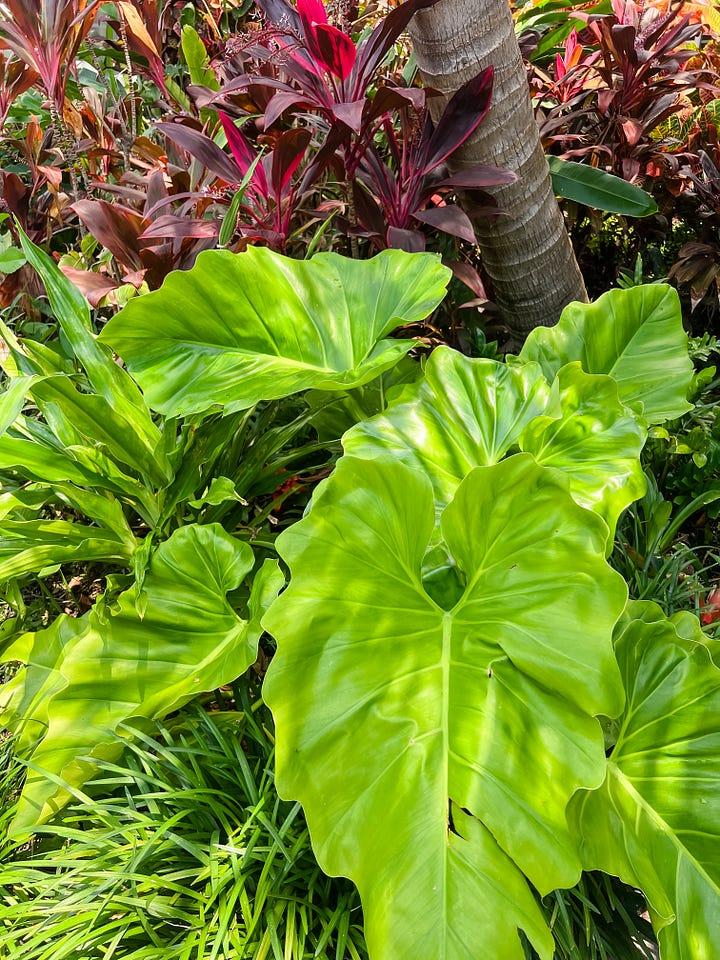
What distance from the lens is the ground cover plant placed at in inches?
31.8

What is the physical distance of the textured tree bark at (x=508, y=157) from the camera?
1297mm

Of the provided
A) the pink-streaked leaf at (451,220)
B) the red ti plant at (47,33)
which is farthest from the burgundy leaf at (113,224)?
the pink-streaked leaf at (451,220)

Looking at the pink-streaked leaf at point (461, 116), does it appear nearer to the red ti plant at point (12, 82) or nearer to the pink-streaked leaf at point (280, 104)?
the pink-streaked leaf at point (280, 104)

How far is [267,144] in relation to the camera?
1.65 m

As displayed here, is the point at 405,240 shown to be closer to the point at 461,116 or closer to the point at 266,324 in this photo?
the point at 461,116

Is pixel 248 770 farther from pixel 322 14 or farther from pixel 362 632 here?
pixel 322 14

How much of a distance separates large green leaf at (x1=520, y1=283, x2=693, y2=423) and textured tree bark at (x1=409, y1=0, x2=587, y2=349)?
0.27 m

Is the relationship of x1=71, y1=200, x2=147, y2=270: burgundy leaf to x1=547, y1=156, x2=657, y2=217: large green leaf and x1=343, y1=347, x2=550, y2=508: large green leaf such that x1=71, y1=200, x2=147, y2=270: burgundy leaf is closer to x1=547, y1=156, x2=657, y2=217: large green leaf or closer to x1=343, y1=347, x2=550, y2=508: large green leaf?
x1=343, y1=347, x2=550, y2=508: large green leaf

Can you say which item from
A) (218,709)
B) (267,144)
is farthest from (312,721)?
(267,144)

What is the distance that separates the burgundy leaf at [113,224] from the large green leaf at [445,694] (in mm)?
916

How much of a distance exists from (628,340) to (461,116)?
54 cm

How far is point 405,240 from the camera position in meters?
1.42

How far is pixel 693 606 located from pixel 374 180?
1120 millimetres

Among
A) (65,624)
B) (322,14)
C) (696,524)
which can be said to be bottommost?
(696,524)
